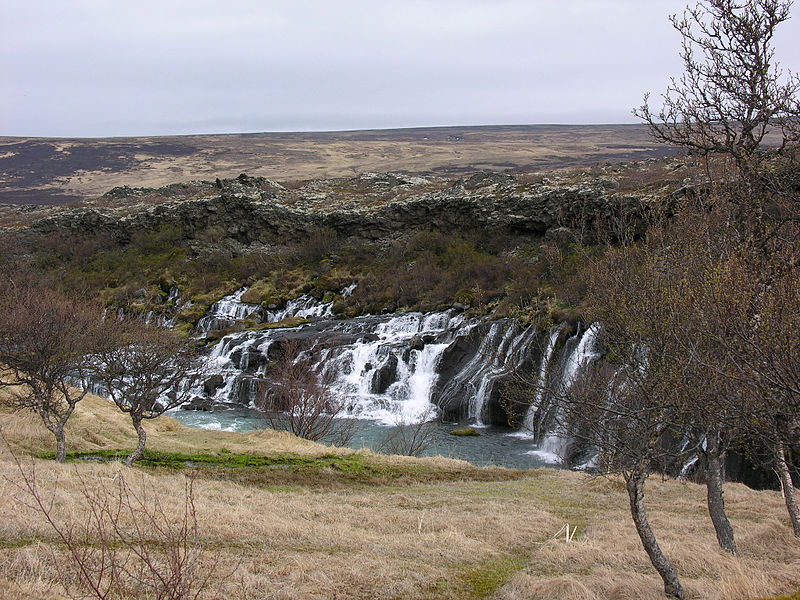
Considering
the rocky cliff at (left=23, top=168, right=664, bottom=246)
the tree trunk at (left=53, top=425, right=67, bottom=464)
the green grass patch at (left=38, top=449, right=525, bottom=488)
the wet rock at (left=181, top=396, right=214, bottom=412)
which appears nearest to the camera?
the tree trunk at (left=53, top=425, right=67, bottom=464)

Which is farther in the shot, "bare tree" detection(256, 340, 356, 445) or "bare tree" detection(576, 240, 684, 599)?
"bare tree" detection(256, 340, 356, 445)

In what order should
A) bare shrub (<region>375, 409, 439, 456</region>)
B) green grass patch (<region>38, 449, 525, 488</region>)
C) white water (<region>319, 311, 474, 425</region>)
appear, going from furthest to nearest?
1. white water (<region>319, 311, 474, 425</region>)
2. bare shrub (<region>375, 409, 439, 456</region>)
3. green grass patch (<region>38, 449, 525, 488</region>)

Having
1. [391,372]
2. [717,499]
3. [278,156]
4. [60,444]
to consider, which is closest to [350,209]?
[391,372]

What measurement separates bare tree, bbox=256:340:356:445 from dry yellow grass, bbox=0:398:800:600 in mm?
9347

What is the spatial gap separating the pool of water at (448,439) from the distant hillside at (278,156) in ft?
233

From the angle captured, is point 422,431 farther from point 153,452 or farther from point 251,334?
point 251,334

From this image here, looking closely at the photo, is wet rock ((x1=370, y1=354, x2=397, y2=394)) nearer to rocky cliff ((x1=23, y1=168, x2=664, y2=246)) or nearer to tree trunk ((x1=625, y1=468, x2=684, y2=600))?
rocky cliff ((x1=23, y1=168, x2=664, y2=246))

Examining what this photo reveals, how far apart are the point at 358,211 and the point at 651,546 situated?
5326 cm

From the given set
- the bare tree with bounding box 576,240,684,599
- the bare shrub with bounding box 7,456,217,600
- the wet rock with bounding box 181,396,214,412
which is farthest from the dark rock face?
the bare shrub with bounding box 7,456,217,600

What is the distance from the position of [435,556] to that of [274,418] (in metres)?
21.9

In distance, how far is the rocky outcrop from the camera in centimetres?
4806

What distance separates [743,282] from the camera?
930 centimetres

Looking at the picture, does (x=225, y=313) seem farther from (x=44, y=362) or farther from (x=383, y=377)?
(x=44, y=362)

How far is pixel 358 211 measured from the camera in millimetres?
59156
